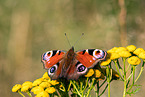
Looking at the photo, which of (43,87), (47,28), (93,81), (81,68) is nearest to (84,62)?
(81,68)

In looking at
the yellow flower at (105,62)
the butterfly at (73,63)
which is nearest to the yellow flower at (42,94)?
the butterfly at (73,63)

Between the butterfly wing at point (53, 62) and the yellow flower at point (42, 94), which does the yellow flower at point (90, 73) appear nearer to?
the butterfly wing at point (53, 62)

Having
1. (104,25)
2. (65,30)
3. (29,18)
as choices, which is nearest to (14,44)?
(29,18)

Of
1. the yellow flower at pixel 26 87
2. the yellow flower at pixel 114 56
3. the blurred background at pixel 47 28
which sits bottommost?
the yellow flower at pixel 26 87

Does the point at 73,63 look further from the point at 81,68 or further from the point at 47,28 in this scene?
the point at 47,28

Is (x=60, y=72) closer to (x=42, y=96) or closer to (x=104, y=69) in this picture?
(x=42, y=96)

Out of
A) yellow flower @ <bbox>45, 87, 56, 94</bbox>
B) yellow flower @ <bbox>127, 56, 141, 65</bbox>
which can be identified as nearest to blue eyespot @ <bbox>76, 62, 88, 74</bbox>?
yellow flower @ <bbox>45, 87, 56, 94</bbox>

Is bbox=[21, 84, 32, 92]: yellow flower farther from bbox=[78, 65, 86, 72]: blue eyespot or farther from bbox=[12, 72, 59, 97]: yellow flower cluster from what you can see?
bbox=[78, 65, 86, 72]: blue eyespot
